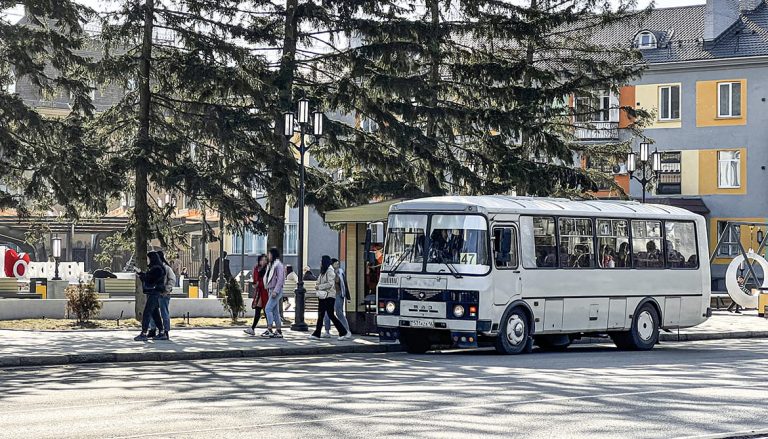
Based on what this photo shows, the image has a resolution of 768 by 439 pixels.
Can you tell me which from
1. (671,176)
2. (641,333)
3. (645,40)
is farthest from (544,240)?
(645,40)

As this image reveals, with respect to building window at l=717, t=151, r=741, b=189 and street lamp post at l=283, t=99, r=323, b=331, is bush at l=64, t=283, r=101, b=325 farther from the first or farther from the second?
building window at l=717, t=151, r=741, b=189

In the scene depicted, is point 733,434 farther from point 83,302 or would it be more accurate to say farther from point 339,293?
point 83,302

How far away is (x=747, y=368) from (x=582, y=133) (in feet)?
140

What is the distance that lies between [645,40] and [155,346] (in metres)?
44.8

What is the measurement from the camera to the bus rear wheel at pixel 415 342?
23938 mm

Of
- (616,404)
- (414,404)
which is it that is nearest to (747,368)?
(616,404)

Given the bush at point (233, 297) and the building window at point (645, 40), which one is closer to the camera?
the bush at point (233, 297)

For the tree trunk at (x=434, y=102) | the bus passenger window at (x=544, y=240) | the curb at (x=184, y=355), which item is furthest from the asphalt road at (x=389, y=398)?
the tree trunk at (x=434, y=102)

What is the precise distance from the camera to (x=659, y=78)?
61312 millimetres

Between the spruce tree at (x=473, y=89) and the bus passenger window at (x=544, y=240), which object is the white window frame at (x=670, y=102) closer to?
the spruce tree at (x=473, y=89)

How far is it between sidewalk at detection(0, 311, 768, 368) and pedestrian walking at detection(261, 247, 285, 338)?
1.12ft

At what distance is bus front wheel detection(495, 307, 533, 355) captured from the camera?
23.2 meters

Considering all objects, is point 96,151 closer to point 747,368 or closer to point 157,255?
point 157,255

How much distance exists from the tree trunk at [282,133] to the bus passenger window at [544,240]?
8552 mm
